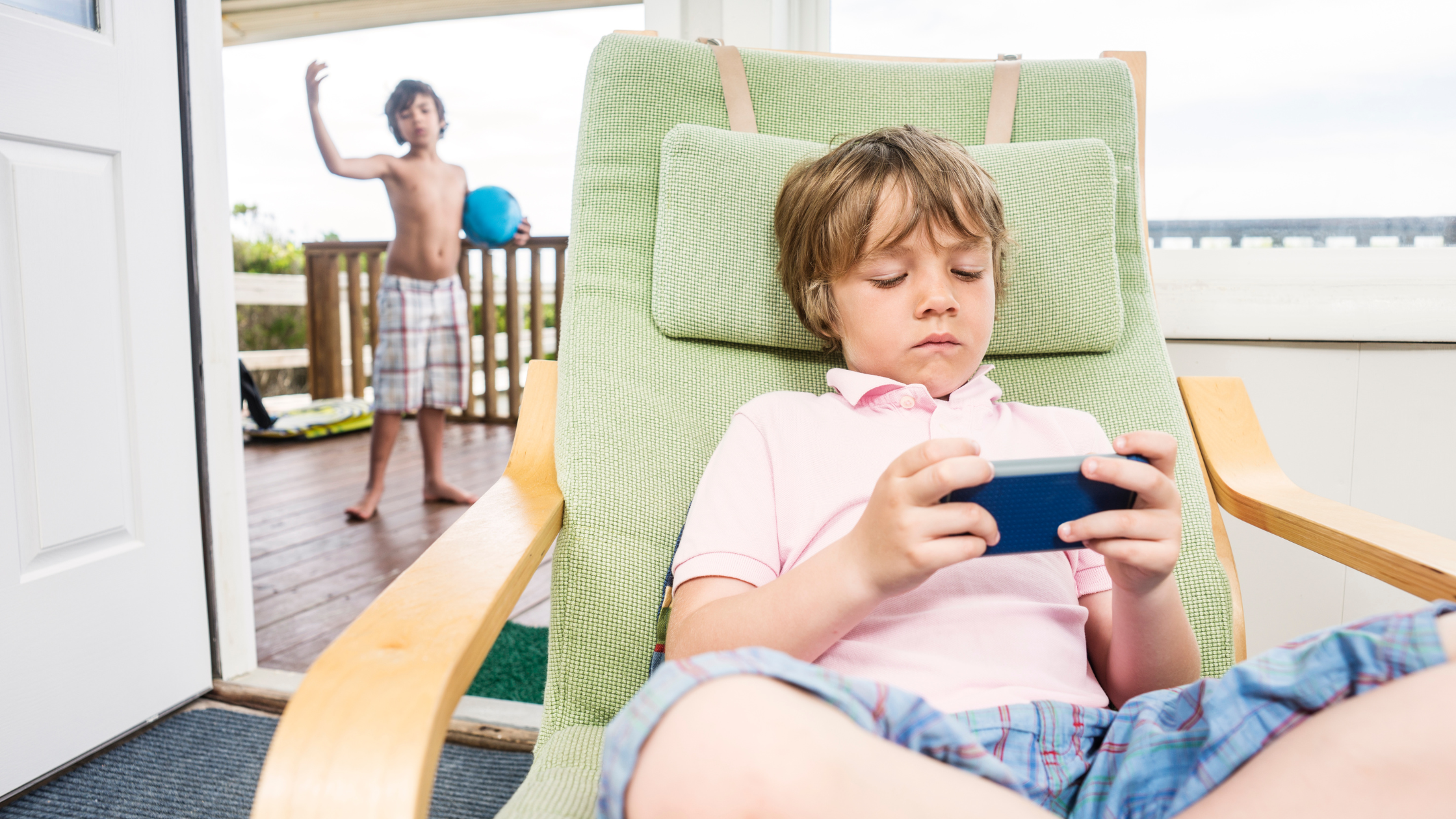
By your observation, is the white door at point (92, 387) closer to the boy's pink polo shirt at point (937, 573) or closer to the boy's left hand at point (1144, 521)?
the boy's pink polo shirt at point (937, 573)

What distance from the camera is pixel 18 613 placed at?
1109 mm

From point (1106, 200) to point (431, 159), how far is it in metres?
2.47

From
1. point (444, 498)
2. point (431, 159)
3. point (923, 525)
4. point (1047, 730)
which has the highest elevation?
point (431, 159)

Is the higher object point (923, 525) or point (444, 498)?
point (923, 525)

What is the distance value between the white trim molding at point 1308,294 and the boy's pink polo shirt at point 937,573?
25.1 inches

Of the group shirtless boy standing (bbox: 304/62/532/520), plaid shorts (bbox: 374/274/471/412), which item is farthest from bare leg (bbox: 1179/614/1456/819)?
plaid shorts (bbox: 374/274/471/412)

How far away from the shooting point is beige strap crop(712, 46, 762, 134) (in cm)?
102

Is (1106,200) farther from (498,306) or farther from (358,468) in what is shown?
(498,306)

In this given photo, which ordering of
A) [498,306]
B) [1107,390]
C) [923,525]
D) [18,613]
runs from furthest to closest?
[498,306], [18,613], [1107,390], [923,525]

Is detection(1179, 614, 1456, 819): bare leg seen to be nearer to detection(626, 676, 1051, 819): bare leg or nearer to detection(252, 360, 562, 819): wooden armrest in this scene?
detection(626, 676, 1051, 819): bare leg

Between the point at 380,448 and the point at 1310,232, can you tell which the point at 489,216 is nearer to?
the point at 380,448

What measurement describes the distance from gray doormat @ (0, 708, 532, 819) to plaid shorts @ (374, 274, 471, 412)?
4.90 feet

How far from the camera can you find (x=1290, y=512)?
0.75 metres

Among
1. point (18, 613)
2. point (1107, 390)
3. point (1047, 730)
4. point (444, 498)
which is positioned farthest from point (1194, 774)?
point (444, 498)
